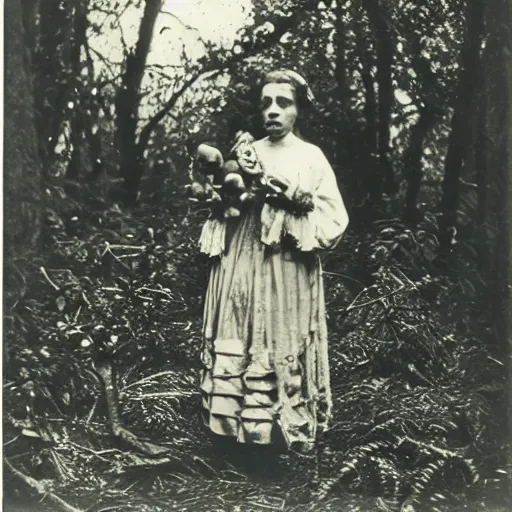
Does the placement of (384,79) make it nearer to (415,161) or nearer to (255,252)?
(415,161)

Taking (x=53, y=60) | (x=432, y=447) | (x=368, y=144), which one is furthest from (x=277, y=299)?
(x=53, y=60)

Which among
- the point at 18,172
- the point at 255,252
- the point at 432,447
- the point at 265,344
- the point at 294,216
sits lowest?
the point at 432,447

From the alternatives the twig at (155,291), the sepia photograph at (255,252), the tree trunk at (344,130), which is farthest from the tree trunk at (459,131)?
the twig at (155,291)

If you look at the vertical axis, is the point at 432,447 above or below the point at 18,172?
below

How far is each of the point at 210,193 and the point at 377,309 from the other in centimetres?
84

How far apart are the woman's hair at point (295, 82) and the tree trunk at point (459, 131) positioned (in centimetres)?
61

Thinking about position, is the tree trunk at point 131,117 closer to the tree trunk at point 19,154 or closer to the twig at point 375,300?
the tree trunk at point 19,154

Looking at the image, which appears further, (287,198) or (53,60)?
(53,60)

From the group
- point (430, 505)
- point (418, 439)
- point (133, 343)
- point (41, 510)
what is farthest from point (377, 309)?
point (41, 510)

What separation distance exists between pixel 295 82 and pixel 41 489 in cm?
199

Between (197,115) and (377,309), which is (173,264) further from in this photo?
(377,309)

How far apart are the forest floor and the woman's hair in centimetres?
59

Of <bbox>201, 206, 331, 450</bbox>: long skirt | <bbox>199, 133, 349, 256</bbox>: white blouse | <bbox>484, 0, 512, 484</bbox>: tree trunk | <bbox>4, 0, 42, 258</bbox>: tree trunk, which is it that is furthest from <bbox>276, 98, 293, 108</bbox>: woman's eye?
<bbox>4, 0, 42, 258</bbox>: tree trunk

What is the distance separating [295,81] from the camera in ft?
9.87
